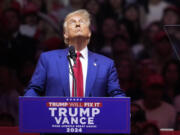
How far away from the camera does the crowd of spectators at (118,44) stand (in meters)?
5.70

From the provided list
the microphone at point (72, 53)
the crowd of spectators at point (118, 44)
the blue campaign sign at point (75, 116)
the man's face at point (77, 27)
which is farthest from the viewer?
the crowd of spectators at point (118, 44)

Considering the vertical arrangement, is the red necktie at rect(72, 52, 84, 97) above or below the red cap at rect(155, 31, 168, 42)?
below

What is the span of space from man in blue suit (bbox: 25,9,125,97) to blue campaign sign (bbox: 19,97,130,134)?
0.25 m

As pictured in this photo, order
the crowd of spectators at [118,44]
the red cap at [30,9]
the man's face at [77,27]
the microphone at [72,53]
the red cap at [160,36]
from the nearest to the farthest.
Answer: the microphone at [72,53], the man's face at [77,27], the crowd of spectators at [118,44], the red cap at [160,36], the red cap at [30,9]

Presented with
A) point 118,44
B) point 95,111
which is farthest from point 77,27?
point 118,44

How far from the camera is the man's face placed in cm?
360

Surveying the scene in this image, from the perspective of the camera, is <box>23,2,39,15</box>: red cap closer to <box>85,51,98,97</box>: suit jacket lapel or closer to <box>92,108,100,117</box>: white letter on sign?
<box>85,51,98,97</box>: suit jacket lapel

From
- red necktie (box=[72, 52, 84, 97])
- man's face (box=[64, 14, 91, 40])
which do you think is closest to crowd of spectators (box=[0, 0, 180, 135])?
man's face (box=[64, 14, 91, 40])

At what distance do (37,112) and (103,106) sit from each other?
1.28 ft

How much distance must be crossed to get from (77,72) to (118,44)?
2.80m

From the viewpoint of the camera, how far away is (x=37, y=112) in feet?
10.6

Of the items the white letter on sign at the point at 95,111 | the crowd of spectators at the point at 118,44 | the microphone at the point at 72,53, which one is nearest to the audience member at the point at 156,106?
the crowd of spectators at the point at 118,44

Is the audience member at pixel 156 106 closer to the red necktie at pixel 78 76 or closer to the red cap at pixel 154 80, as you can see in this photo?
the red cap at pixel 154 80

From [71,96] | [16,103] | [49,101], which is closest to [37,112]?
[49,101]
